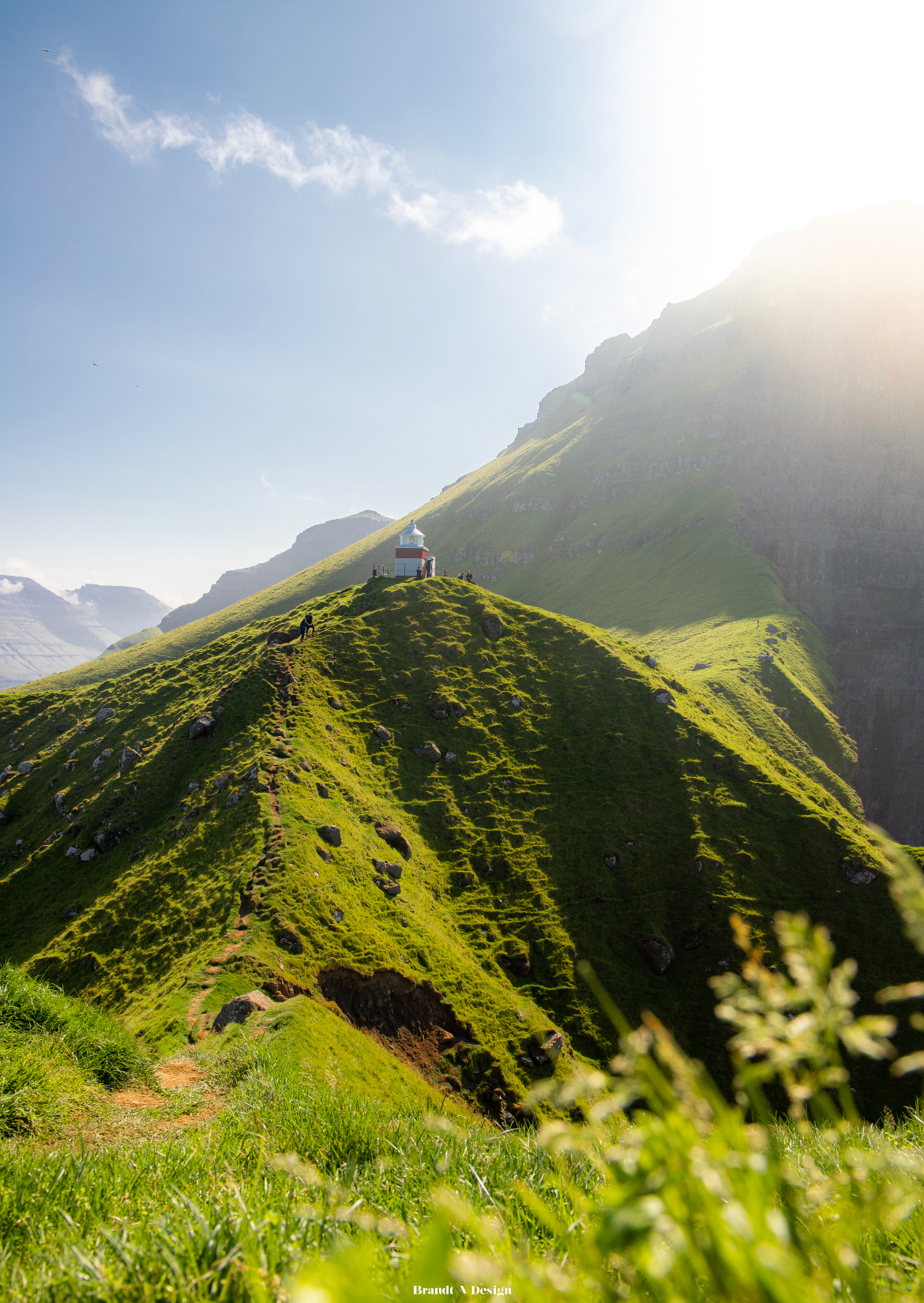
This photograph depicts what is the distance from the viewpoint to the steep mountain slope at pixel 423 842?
84.9 ft

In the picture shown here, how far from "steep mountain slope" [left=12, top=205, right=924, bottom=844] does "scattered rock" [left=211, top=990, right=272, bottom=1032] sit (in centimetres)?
8126

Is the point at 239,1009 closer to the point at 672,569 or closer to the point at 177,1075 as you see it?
the point at 177,1075

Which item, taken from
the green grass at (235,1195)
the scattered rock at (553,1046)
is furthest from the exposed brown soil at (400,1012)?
the green grass at (235,1195)

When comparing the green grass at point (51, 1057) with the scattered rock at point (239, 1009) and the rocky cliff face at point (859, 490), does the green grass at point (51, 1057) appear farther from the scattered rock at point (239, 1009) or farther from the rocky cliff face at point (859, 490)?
the rocky cliff face at point (859, 490)

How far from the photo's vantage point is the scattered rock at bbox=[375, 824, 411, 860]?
3622 cm

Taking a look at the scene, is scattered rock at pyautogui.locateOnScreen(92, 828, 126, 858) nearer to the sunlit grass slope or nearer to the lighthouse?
the lighthouse

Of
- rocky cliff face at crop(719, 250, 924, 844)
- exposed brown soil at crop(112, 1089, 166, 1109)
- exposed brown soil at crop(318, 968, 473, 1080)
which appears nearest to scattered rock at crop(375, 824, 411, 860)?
exposed brown soil at crop(318, 968, 473, 1080)

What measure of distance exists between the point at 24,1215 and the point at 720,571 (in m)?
141

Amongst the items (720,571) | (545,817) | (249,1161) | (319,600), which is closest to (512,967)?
(545,817)

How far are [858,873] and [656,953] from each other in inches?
576

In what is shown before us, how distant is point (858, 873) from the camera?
38.1 meters

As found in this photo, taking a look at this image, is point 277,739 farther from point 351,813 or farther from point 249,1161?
point 249,1161

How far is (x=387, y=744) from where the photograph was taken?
44.0m

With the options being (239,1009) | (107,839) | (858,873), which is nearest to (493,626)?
(858,873)
